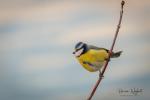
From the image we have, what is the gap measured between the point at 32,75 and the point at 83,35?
0.37 meters

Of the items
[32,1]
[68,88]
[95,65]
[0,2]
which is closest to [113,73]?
[95,65]

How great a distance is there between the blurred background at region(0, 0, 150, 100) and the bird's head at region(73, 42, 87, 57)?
2cm

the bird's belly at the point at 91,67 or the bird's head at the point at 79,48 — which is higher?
the bird's head at the point at 79,48

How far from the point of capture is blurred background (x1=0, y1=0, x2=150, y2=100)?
2197mm

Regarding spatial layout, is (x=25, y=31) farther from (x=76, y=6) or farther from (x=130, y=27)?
(x=130, y=27)

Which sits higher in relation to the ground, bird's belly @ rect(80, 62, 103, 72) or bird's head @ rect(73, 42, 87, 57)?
bird's head @ rect(73, 42, 87, 57)

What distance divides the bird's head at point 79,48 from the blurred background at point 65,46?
25 mm

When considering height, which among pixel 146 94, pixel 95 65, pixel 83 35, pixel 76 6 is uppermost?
pixel 76 6

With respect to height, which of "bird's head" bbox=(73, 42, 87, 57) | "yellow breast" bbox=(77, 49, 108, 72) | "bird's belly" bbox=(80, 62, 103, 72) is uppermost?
"bird's head" bbox=(73, 42, 87, 57)

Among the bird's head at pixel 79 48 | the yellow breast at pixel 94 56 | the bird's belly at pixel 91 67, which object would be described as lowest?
the bird's belly at pixel 91 67

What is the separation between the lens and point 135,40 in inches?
87.7

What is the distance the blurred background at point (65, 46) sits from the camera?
7.21 feet

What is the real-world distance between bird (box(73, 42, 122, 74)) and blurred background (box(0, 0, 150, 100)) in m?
0.03

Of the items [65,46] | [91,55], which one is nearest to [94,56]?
[91,55]
